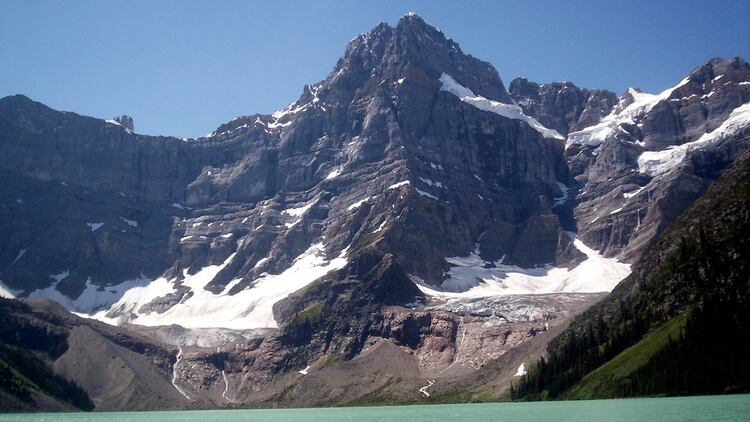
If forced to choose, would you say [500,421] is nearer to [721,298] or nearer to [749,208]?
[721,298]

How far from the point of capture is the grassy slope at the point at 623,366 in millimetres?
166625

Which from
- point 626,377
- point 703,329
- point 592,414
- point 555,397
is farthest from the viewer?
point 555,397

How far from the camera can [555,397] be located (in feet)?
625

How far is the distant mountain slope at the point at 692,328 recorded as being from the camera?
5679 inches

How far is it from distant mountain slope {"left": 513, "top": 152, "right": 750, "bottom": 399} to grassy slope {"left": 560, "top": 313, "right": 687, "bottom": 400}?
0.30 meters

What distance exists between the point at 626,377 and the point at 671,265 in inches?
1584

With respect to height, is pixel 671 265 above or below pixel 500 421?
above

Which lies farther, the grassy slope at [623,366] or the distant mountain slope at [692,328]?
the grassy slope at [623,366]

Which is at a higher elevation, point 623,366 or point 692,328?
point 692,328

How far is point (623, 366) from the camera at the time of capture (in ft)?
568

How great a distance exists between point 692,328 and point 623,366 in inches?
852

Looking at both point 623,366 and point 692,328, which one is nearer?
point 692,328

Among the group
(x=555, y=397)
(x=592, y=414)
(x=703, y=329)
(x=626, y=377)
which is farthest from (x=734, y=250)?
(x=592, y=414)

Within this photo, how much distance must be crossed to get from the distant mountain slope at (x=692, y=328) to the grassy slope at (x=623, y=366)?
0.98ft
